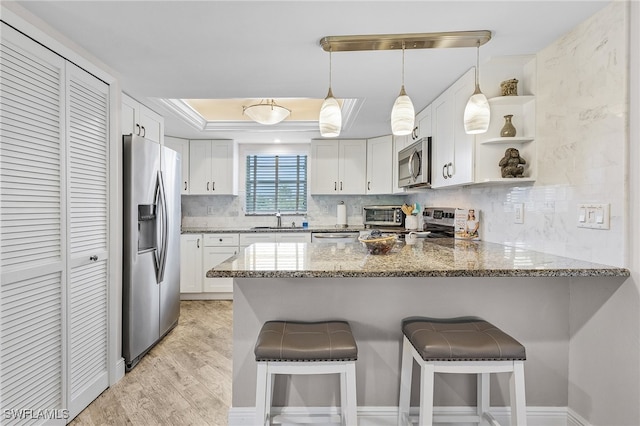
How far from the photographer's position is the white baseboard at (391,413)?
1.78 meters

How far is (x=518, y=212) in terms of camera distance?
84.2 inches

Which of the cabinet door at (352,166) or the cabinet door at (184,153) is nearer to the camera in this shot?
the cabinet door at (184,153)

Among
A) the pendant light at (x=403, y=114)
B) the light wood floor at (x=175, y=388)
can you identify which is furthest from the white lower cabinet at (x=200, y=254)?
the pendant light at (x=403, y=114)

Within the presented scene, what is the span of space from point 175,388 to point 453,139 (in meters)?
2.65

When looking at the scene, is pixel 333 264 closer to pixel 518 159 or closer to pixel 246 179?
pixel 518 159

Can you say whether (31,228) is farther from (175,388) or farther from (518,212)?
(518,212)

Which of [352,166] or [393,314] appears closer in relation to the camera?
[393,314]

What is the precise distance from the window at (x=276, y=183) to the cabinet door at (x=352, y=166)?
2.17 feet

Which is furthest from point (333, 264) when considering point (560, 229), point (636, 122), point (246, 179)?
point (246, 179)

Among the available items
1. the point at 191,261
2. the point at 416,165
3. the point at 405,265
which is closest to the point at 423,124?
the point at 416,165

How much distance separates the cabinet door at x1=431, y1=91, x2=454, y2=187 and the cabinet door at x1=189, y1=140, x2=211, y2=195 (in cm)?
301

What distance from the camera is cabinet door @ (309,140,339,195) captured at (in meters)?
4.55

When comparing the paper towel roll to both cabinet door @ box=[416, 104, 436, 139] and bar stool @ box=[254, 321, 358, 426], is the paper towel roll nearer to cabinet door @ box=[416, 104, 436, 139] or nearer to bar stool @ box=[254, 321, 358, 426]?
cabinet door @ box=[416, 104, 436, 139]

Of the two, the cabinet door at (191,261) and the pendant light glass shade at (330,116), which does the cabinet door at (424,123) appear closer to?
the pendant light glass shade at (330,116)
